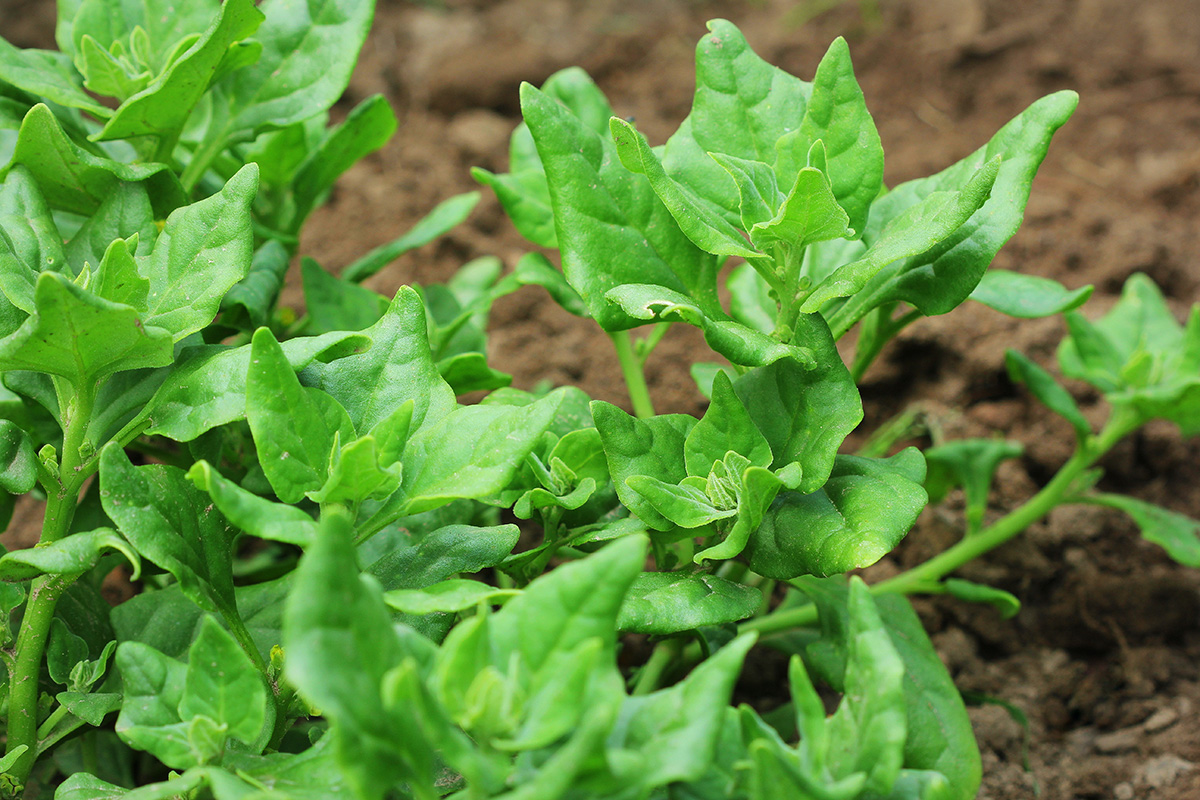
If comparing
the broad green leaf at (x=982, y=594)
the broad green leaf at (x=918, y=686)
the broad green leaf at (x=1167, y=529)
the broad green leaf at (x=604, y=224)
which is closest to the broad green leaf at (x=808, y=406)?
the broad green leaf at (x=604, y=224)

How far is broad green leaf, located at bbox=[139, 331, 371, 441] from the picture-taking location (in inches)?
54.2

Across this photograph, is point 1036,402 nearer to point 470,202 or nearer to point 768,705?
point 768,705

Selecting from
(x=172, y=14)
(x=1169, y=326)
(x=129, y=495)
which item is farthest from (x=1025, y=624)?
(x=172, y=14)

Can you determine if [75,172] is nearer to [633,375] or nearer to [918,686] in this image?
[633,375]

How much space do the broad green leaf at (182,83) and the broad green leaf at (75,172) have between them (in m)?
0.07

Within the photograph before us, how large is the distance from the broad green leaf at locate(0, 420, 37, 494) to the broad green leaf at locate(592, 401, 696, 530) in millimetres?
811

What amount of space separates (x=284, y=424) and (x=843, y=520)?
2.62ft

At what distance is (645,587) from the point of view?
1.48 meters

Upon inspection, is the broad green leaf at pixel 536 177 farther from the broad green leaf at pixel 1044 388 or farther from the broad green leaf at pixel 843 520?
the broad green leaf at pixel 1044 388

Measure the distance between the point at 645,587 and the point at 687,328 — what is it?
71.2 inches

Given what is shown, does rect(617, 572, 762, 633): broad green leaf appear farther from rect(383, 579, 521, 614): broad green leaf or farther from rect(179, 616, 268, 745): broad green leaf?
rect(179, 616, 268, 745): broad green leaf

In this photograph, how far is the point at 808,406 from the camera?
1.55 meters

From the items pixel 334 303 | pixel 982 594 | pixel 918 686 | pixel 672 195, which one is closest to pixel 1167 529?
pixel 982 594

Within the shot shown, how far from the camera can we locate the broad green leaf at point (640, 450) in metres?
1.48
